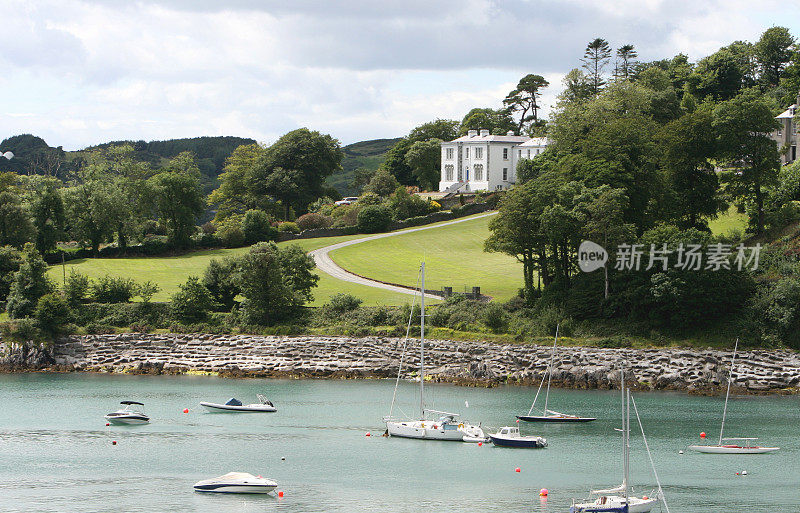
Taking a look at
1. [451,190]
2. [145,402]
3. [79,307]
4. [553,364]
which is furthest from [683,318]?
[451,190]

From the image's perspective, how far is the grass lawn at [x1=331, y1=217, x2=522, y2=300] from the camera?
8162 cm

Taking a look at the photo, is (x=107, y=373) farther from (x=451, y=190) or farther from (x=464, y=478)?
(x=451, y=190)

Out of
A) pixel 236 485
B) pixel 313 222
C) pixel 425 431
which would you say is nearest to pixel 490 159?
pixel 313 222

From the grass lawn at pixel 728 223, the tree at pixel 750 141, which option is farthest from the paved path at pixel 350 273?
the grass lawn at pixel 728 223

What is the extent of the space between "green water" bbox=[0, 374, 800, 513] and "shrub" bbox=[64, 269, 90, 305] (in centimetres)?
1601

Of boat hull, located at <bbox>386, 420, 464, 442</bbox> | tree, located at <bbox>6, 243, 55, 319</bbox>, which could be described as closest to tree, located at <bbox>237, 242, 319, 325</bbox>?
tree, located at <bbox>6, 243, 55, 319</bbox>

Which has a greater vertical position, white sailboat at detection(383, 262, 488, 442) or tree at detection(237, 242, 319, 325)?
tree at detection(237, 242, 319, 325)

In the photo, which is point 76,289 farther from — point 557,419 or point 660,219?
point 660,219

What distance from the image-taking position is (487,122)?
505ft

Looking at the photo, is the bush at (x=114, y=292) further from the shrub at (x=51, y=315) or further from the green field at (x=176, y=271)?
the shrub at (x=51, y=315)

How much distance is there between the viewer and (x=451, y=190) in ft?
445

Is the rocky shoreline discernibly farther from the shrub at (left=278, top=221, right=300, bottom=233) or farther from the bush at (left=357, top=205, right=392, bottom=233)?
the bush at (left=357, top=205, right=392, bottom=233)

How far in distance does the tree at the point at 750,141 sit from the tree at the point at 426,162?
71.9 metres

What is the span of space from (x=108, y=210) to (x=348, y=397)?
52.8 m
